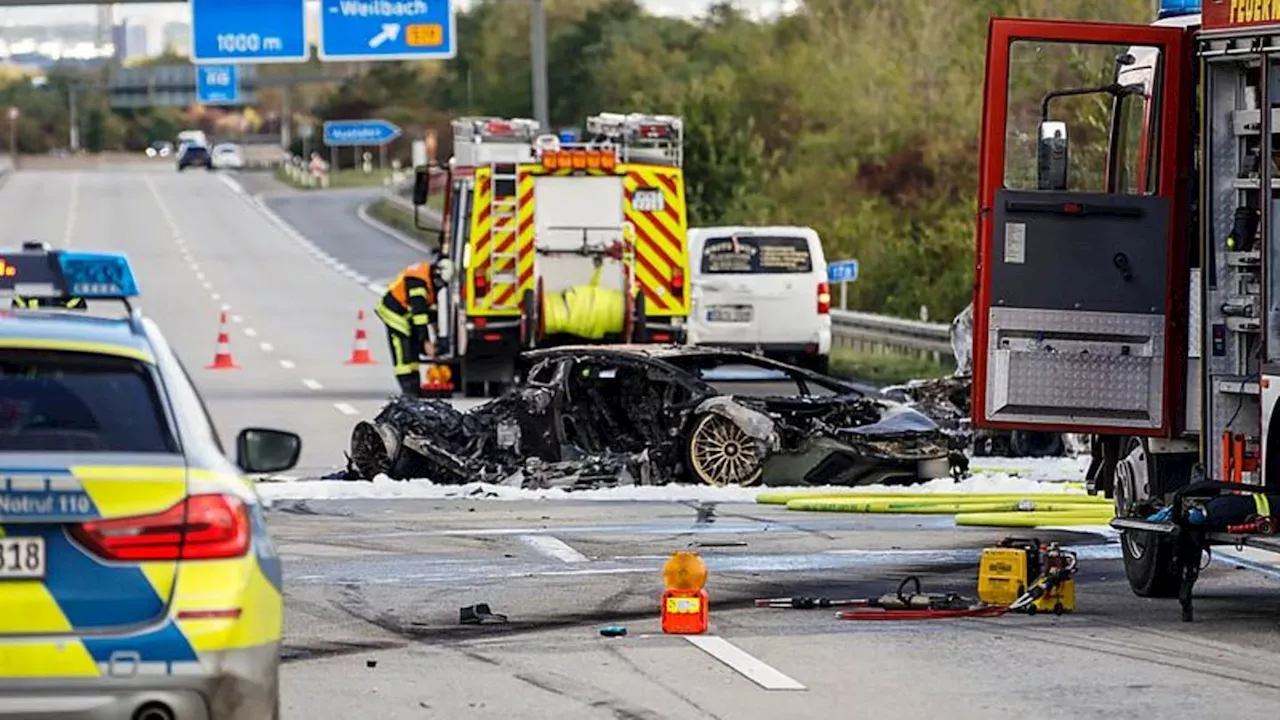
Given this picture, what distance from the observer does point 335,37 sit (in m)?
49.0

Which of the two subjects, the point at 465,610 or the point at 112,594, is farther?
the point at 465,610

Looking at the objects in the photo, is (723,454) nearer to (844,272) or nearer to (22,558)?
(22,558)

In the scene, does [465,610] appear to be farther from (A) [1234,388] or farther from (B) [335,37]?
(B) [335,37]

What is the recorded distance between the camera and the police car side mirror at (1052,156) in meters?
11.9

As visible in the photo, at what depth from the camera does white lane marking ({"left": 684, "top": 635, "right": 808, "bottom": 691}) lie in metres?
9.77

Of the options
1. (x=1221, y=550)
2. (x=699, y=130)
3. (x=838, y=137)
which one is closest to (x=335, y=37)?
(x=699, y=130)

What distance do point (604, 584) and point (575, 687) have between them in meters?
3.06

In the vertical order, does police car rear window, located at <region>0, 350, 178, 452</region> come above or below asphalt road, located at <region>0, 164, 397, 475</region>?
above

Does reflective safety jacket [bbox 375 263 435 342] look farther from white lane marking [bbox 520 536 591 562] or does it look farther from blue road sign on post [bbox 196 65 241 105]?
blue road sign on post [bbox 196 65 241 105]

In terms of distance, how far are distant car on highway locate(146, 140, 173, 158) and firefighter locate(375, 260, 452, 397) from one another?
139 metres

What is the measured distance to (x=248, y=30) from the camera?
48.5 metres

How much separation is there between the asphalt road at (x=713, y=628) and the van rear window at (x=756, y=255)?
42.7 feet

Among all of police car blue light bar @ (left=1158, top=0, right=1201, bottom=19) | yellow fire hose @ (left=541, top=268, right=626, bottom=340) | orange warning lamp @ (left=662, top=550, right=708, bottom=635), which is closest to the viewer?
orange warning lamp @ (left=662, top=550, right=708, bottom=635)

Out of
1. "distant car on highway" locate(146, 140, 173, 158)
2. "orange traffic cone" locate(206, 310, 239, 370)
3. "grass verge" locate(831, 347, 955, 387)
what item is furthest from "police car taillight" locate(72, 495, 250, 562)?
"distant car on highway" locate(146, 140, 173, 158)
